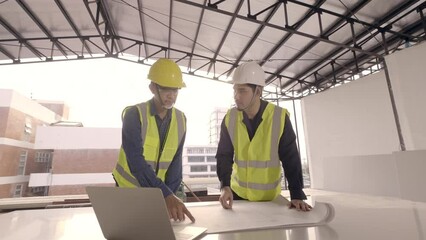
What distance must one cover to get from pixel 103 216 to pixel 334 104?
335 inches

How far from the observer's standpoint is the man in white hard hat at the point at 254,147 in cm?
164

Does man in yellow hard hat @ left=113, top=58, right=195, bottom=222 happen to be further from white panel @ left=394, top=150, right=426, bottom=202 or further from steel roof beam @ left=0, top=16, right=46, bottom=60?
steel roof beam @ left=0, top=16, right=46, bottom=60

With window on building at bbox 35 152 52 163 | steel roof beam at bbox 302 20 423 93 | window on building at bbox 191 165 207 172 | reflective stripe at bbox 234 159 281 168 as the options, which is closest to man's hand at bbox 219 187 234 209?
reflective stripe at bbox 234 159 281 168

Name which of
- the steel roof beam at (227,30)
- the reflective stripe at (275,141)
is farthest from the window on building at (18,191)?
the reflective stripe at (275,141)

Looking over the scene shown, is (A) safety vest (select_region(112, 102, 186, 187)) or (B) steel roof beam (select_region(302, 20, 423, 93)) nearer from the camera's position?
(A) safety vest (select_region(112, 102, 186, 187))

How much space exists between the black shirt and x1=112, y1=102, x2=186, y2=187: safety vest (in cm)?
33

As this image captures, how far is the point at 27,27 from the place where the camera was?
6.79 meters

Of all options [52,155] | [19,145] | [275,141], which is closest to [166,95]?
[275,141]

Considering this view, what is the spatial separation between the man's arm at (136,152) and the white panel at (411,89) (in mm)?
5792

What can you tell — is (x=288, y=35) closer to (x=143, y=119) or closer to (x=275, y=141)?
(x=275, y=141)

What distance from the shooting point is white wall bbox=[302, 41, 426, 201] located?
493 cm

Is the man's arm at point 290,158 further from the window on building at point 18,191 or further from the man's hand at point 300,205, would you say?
the window on building at point 18,191

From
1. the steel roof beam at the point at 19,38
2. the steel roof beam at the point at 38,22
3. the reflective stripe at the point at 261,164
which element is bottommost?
the reflective stripe at the point at 261,164

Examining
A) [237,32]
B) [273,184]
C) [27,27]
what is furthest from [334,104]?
[27,27]
